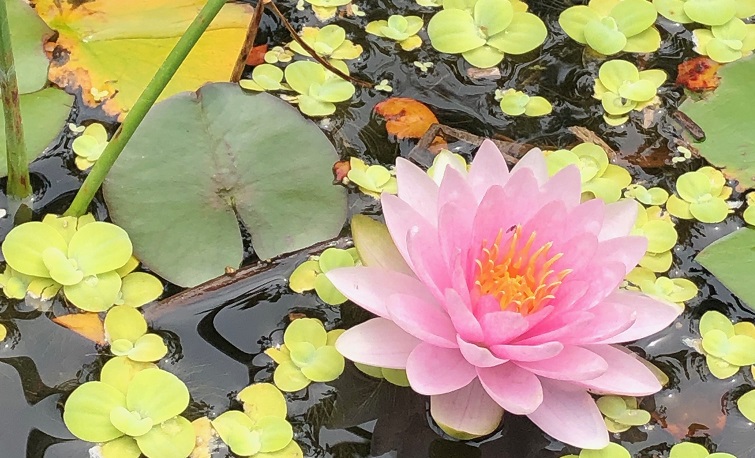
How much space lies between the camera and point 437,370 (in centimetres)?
125

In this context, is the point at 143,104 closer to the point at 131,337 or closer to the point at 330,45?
the point at 131,337

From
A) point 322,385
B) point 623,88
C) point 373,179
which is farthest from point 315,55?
point 322,385

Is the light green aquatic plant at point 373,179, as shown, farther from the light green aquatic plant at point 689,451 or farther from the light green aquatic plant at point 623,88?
the light green aquatic plant at point 689,451

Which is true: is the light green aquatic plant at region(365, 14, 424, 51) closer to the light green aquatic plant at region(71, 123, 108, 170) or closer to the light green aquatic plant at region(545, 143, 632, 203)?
the light green aquatic plant at region(545, 143, 632, 203)

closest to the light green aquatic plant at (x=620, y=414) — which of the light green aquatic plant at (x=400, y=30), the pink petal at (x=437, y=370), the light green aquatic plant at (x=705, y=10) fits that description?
the pink petal at (x=437, y=370)

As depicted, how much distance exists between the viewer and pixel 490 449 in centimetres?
131

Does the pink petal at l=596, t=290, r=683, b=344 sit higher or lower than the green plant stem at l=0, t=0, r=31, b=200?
lower

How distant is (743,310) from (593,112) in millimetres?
561

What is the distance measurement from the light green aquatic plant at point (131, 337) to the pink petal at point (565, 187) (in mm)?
713

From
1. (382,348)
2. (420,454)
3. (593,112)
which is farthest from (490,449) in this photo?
(593,112)

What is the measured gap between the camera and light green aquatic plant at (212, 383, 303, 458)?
129 cm

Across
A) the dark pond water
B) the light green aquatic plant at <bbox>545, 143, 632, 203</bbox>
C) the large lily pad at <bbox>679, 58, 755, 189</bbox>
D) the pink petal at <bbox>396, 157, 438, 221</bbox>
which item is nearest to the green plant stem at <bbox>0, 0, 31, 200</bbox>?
the dark pond water

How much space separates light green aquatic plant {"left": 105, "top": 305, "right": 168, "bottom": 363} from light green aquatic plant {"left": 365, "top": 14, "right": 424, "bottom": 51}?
2.92 feet

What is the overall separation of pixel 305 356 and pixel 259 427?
14cm
